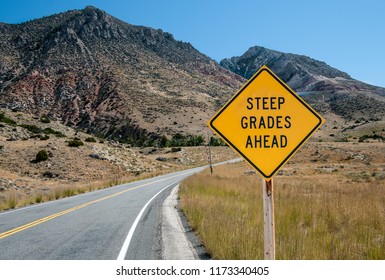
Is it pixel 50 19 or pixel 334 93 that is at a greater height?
pixel 50 19

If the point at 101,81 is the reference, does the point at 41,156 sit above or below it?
below

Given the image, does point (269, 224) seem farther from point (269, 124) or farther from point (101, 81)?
point (101, 81)

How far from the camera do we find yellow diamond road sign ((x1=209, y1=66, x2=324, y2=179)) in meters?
4.23

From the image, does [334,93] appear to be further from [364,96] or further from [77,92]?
[77,92]

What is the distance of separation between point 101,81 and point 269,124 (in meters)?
95.4

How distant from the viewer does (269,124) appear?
4.23m

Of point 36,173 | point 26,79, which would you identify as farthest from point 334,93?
point 36,173

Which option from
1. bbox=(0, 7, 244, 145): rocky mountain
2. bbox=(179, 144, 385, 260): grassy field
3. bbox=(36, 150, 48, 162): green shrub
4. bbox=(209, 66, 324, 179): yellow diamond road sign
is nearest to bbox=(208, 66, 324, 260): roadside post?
bbox=(209, 66, 324, 179): yellow diamond road sign

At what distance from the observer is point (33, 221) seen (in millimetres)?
11234

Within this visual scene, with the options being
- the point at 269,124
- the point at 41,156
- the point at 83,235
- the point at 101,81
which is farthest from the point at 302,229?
the point at 101,81

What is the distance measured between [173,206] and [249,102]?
10870 millimetres

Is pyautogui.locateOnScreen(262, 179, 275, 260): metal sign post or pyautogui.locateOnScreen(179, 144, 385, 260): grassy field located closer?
pyautogui.locateOnScreen(262, 179, 275, 260): metal sign post

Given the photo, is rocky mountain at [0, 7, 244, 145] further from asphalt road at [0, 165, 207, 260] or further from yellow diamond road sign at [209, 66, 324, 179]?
yellow diamond road sign at [209, 66, 324, 179]

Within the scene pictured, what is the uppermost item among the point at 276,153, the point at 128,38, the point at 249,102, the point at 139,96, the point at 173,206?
the point at 128,38
